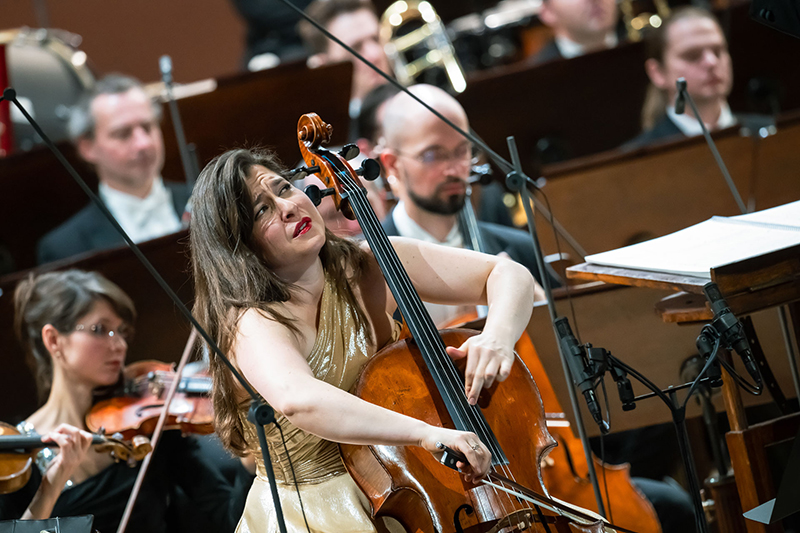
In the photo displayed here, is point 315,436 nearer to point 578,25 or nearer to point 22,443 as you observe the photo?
point 22,443

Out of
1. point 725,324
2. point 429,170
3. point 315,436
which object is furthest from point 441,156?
point 725,324

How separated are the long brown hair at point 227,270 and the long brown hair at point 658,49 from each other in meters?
2.77

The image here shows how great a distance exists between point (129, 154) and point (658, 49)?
2471 millimetres

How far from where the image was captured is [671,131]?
402cm

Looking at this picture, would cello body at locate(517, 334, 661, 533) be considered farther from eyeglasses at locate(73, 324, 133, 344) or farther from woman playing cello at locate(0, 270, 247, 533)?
eyeglasses at locate(73, 324, 133, 344)

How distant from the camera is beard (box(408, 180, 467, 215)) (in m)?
3.05

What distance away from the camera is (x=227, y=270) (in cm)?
186

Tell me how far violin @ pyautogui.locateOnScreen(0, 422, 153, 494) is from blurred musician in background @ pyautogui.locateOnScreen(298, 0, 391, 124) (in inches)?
93.9

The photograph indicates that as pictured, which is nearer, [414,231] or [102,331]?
[102,331]

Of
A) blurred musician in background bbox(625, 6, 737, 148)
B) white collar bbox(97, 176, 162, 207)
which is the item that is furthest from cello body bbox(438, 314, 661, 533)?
white collar bbox(97, 176, 162, 207)

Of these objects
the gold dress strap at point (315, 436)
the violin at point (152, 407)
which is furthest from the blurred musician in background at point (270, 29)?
the gold dress strap at point (315, 436)

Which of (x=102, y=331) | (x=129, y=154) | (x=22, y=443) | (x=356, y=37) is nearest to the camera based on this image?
(x=22, y=443)

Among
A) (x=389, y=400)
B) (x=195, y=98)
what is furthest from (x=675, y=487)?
(x=195, y=98)

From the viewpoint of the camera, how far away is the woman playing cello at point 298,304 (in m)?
1.79
